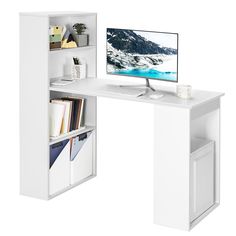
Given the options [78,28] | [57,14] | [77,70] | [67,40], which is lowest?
[77,70]

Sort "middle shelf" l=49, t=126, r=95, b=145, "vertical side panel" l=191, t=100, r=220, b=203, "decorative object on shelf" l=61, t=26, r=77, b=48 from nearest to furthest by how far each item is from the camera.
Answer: "vertical side panel" l=191, t=100, r=220, b=203 < "middle shelf" l=49, t=126, r=95, b=145 < "decorative object on shelf" l=61, t=26, r=77, b=48

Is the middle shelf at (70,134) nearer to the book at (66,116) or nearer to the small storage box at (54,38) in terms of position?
the book at (66,116)

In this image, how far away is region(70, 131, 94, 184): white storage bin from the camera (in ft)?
20.0

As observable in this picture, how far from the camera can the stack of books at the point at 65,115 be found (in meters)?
5.79

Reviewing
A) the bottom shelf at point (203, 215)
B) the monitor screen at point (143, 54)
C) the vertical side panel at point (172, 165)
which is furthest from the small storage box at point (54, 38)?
the bottom shelf at point (203, 215)

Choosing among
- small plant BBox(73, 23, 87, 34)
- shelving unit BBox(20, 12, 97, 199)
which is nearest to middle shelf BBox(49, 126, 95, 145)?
shelving unit BBox(20, 12, 97, 199)

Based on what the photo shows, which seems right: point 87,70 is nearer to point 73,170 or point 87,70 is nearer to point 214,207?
point 73,170

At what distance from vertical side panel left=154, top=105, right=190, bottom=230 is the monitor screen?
1.43 ft

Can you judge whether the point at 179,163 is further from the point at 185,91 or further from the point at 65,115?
the point at 65,115

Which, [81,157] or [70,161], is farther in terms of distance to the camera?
[81,157]

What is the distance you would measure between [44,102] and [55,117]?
204 millimetres

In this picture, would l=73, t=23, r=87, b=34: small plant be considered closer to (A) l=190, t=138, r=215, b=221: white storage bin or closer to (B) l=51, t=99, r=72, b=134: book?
(B) l=51, t=99, r=72, b=134: book

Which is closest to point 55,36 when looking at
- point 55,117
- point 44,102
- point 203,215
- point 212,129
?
point 44,102

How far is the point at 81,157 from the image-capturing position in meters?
6.18
